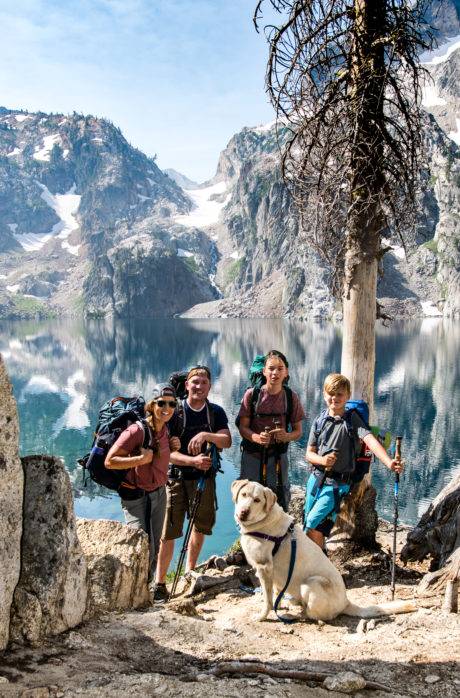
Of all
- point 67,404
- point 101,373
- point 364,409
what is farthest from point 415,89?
point 101,373

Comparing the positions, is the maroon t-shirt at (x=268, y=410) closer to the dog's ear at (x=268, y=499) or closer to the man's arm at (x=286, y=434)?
the man's arm at (x=286, y=434)

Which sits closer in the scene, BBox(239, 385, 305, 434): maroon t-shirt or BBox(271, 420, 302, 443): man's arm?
BBox(271, 420, 302, 443): man's arm

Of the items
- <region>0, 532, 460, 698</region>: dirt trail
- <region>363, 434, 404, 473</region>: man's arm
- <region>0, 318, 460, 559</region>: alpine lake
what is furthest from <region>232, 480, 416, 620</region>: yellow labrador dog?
<region>0, 318, 460, 559</region>: alpine lake

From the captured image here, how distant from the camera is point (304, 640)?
482cm

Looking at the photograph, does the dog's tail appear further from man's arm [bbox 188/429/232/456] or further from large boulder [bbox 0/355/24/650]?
large boulder [bbox 0/355/24/650]

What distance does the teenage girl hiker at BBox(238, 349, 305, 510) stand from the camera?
6.89 meters

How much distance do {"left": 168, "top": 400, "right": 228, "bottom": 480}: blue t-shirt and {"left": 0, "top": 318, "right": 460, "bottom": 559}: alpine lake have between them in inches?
737

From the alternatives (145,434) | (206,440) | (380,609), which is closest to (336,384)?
(206,440)

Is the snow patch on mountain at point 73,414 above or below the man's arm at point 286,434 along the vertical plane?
below

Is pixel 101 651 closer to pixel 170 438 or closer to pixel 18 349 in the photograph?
pixel 170 438

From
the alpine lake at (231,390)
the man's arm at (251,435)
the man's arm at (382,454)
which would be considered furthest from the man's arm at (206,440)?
the alpine lake at (231,390)

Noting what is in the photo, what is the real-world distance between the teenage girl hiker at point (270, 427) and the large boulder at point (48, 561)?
291 centimetres

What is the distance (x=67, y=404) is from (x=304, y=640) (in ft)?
216

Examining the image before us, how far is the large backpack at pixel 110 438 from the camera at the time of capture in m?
5.97
